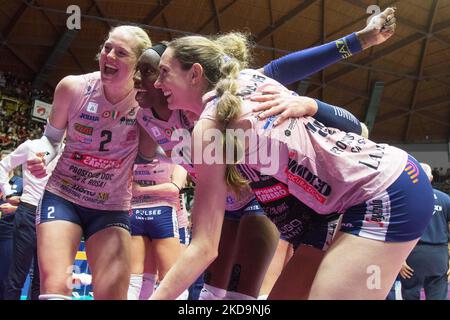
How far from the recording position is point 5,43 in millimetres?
14695

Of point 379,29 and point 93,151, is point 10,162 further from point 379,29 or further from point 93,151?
point 379,29

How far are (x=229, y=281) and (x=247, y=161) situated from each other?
0.94m

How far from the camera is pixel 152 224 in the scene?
4156mm

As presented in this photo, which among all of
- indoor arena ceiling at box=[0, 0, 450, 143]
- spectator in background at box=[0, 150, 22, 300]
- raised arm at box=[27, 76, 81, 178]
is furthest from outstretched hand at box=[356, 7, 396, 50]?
indoor arena ceiling at box=[0, 0, 450, 143]

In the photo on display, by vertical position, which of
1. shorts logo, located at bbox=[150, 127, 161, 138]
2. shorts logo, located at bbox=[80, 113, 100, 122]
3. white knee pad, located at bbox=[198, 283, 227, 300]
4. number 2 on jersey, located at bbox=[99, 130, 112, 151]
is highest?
shorts logo, located at bbox=[80, 113, 100, 122]

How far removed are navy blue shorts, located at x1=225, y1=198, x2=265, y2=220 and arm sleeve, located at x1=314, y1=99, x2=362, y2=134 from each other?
800 mm

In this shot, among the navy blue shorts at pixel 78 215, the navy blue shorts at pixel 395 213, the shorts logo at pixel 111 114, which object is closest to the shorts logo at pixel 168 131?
the shorts logo at pixel 111 114

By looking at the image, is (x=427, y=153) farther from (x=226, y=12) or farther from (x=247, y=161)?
(x=247, y=161)

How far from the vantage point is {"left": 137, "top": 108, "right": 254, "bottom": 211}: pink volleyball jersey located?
112 inches

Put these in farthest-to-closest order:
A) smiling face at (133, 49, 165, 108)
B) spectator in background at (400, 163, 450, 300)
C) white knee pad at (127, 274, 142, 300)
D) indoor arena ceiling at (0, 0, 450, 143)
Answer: indoor arena ceiling at (0, 0, 450, 143) < spectator in background at (400, 163, 450, 300) < white knee pad at (127, 274, 142, 300) < smiling face at (133, 49, 165, 108)

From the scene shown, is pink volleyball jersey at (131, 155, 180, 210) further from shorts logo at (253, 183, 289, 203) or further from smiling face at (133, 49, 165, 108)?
shorts logo at (253, 183, 289, 203)

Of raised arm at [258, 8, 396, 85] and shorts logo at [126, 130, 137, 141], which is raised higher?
raised arm at [258, 8, 396, 85]

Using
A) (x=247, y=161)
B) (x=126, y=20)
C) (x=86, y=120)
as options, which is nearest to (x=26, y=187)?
(x=86, y=120)

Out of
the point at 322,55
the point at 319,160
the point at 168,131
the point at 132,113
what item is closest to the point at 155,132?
the point at 168,131
